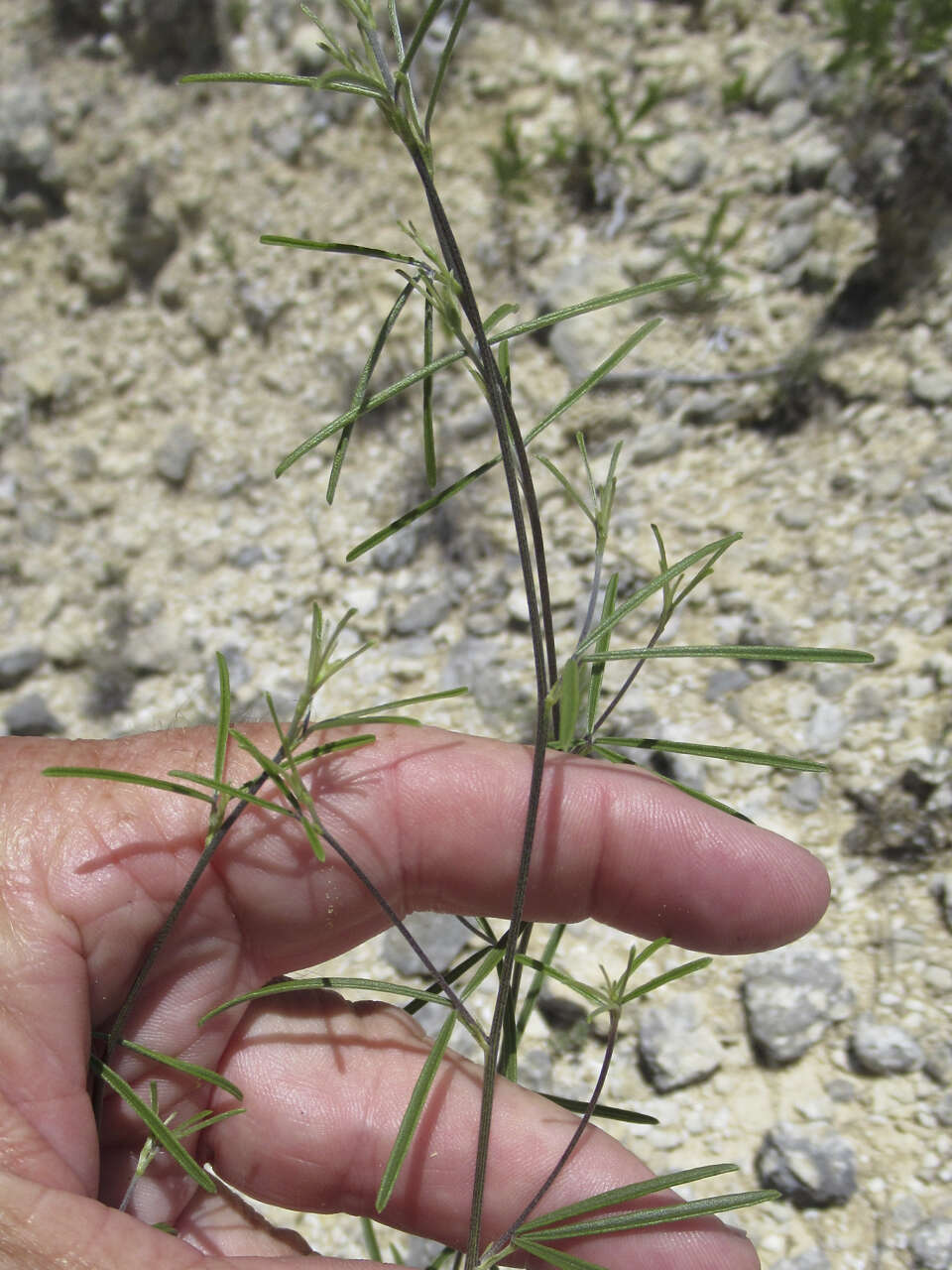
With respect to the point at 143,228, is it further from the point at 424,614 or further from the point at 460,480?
the point at 460,480

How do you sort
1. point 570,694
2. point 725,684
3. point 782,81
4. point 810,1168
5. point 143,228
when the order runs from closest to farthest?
point 570,694, point 810,1168, point 725,684, point 782,81, point 143,228

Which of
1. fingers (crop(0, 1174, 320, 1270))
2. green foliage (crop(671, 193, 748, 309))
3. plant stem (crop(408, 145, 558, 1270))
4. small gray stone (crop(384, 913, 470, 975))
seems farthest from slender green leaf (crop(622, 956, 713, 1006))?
green foliage (crop(671, 193, 748, 309))

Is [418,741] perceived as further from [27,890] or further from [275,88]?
[275,88]

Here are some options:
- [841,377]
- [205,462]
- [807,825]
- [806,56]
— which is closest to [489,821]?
[807,825]

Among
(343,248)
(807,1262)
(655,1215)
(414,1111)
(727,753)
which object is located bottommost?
(807,1262)

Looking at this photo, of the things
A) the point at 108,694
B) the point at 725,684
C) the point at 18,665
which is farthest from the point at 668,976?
the point at 18,665

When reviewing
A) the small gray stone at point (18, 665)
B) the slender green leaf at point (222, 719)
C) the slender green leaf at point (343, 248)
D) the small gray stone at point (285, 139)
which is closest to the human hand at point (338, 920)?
the slender green leaf at point (222, 719)

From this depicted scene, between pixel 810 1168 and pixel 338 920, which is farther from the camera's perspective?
pixel 810 1168
